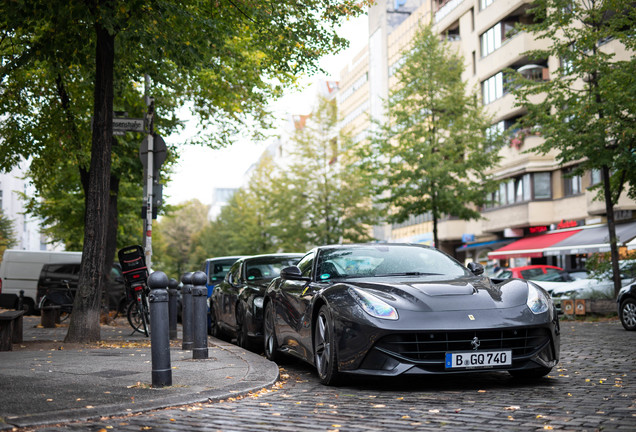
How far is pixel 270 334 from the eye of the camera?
1053cm

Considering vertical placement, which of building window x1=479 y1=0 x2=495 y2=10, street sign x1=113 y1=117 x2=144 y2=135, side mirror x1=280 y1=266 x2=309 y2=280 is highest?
building window x1=479 y1=0 x2=495 y2=10

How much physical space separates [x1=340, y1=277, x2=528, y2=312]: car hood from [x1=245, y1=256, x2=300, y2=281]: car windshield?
5883 millimetres

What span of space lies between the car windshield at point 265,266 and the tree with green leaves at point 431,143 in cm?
1856

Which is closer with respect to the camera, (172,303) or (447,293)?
(447,293)

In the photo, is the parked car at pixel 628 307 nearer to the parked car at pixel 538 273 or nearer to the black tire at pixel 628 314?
the black tire at pixel 628 314

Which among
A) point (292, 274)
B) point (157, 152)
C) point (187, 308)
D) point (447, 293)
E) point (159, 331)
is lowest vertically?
point (159, 331)

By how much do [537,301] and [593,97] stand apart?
15790 mm

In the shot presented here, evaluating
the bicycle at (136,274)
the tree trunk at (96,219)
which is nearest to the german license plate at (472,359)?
the tree trunk at (96,219)

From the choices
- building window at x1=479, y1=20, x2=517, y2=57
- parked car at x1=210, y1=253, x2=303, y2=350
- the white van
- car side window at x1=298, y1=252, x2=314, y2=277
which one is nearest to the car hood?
car side window at x1=298, y1=252, x2=314, y2=277

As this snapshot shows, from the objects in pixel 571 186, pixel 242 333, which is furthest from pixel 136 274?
pixel 571 186

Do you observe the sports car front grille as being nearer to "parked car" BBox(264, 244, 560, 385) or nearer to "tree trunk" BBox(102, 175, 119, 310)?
"parked car" BBox(264, 244, 560, 385)

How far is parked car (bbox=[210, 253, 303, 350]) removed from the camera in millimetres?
11852

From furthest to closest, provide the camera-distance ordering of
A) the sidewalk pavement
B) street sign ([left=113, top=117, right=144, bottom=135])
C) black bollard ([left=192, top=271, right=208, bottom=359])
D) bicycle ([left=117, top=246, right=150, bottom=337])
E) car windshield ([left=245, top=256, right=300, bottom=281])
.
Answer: bicycle ([left=117, top=246, right=150, bottom=337]), street sign ([left=113, top=117, right=144, bottom=135]), car windshield ([left=245, top=256, right=300, bottom=281]), black bollard ([left=192, top=271, right=208, bottom=359]), the sidewalk pavement

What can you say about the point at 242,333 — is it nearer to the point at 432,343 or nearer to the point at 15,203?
the point at 432,343
